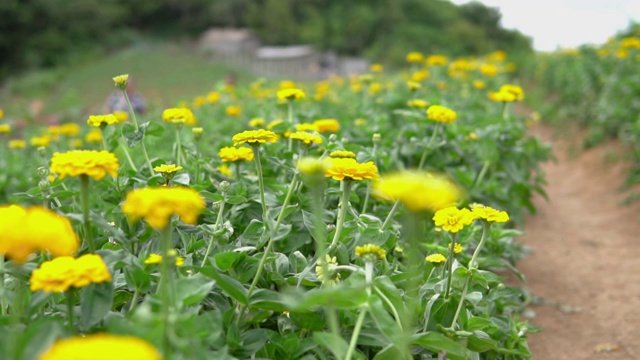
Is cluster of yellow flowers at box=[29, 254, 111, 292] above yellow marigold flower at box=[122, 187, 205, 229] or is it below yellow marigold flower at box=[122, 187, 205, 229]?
below

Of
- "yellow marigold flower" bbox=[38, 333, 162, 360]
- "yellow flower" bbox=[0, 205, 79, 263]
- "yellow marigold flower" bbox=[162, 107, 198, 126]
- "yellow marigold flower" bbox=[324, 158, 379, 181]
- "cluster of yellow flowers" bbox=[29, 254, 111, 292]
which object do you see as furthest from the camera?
"yellow marigold flower" bbox=[162, 107, 198, 126]

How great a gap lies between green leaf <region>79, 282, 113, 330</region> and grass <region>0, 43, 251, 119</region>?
11640mm

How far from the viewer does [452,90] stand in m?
5.41

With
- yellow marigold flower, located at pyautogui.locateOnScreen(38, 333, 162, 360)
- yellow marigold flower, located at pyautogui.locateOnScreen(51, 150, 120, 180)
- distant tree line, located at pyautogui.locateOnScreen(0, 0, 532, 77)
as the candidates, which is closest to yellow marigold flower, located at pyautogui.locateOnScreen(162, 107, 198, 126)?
yellow marigold flower, located at pyautogui.locateOnScreen(51, 150, 120, 180)

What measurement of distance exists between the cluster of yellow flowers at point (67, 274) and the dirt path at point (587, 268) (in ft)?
5.81

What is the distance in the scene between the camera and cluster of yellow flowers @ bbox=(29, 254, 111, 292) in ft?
3.41

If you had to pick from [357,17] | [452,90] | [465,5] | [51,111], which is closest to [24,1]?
[51,111]

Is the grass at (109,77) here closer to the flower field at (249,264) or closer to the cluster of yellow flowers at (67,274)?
the flower field at (249,264)

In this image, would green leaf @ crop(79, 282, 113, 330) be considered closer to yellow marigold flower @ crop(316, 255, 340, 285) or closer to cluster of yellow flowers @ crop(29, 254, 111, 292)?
cluster of yellow flowers @ crop(29, 254, 111, 292)

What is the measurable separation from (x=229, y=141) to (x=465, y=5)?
21678 mm

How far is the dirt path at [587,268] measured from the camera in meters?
2.49

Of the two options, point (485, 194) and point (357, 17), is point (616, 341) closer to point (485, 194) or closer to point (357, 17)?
point (485, 194)

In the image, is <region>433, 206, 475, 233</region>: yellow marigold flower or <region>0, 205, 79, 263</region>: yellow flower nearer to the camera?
<region>0, 205, 79, 263</region>: yellow flower

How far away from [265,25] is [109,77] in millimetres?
7343
